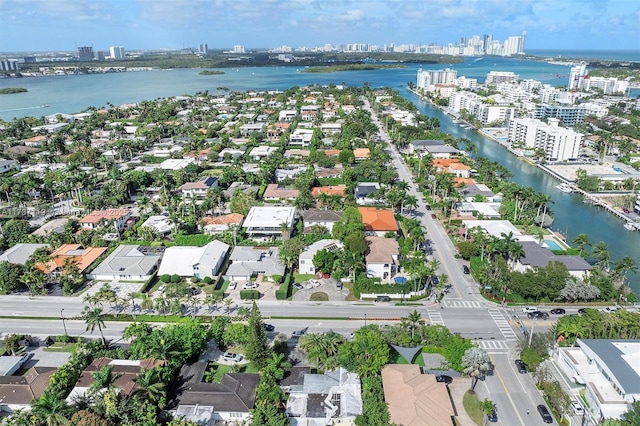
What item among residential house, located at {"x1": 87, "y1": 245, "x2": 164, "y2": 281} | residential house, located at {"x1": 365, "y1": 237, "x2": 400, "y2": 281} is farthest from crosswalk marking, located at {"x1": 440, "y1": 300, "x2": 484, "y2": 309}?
residential house, located at {"x1": 87, "y1": 245, "x2": 164, "y2": 281}

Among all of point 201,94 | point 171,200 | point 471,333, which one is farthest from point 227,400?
point 201,94

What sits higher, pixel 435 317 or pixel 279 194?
pixel 279 194

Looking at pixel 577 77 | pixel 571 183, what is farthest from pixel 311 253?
pixel 577 77

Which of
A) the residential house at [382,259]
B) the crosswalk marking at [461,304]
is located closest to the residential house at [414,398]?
the crosswalk marking at [461,304]

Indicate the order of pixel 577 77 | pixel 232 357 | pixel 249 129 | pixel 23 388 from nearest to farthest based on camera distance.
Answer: pixel 23 388, pixel 232 357, pixel 249 129, pixel 577 77

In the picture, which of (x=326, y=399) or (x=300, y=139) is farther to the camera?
(x=300, y=139)

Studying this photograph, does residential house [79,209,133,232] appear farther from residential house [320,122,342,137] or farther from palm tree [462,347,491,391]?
residential house [320,122,342,137]

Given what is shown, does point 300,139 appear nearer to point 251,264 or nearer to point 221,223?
point 221,223

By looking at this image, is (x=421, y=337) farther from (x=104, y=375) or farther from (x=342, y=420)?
(x=104, y=375)
